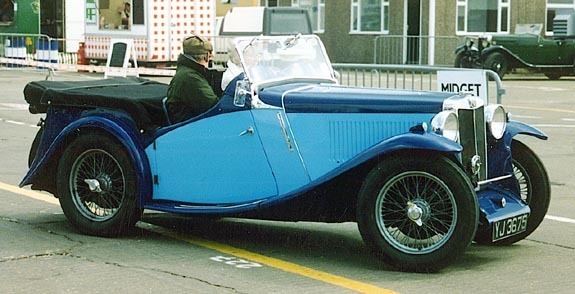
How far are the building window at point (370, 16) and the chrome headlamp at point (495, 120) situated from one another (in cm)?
3087

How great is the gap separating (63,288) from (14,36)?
2833 centimetres

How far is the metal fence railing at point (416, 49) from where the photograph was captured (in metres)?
35.7

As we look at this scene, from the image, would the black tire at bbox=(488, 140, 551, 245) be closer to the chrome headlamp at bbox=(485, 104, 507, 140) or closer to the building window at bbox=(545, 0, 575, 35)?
the chrome headlamp at bbox=(485, 104, 507, 140)

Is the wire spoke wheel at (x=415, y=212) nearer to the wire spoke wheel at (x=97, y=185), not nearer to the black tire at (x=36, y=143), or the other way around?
the wire spoke wheel at (x=97, y=185)

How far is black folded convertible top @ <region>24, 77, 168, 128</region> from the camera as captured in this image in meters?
8.11

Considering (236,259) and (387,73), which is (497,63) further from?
(236,259)

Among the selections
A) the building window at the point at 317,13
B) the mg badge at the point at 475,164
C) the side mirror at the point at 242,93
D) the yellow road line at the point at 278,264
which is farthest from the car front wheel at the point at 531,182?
the building window at the point at 317,13

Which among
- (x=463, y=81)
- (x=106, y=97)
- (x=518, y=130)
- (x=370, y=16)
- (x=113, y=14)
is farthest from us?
(x=370, y=16)

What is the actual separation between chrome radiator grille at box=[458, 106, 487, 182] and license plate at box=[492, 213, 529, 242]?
0.36 m

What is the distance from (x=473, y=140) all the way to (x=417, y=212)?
75 centimetres

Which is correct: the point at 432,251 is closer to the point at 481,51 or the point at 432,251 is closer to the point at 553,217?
the point at 553,217

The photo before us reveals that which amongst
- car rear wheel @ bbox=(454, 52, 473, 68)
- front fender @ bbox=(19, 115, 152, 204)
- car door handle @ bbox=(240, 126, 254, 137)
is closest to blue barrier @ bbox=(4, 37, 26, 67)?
car rear wheel @ bbox=(454, 52, 473, 68)

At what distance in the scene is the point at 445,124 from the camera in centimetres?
696

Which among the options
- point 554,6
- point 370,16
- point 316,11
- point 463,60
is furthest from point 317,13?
point 463,60
